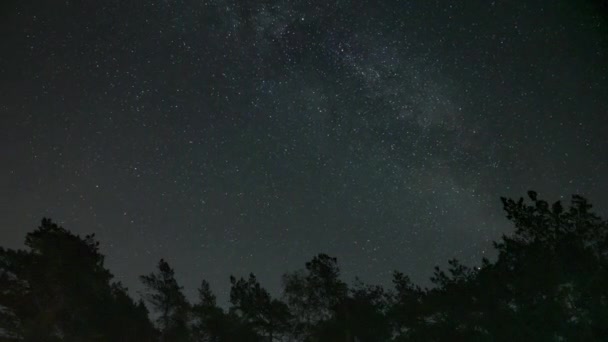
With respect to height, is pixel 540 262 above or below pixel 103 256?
below

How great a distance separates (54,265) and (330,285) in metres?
17.7

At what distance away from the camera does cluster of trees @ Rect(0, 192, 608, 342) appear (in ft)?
72.8

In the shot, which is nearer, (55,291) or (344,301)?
(55,291)

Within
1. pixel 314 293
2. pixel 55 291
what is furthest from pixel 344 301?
pixel 55 291

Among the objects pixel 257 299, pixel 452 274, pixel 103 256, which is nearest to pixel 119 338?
pixel 103 256

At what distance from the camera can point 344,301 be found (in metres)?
30.6

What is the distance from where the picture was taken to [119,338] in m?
27.0

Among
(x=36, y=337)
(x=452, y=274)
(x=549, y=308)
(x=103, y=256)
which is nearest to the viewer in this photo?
(x=36, y=337)

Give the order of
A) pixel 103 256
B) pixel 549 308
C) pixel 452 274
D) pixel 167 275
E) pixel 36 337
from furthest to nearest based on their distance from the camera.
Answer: pixel 167 275 < pixel 452 274 < pixel 103 256 < pixel 549 308 < pixel 36 337

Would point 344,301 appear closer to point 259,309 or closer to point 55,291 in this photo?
point 259,309

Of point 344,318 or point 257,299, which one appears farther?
point 257,299

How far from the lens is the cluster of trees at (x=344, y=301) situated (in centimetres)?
2220

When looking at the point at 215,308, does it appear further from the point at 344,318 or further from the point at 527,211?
the point at 527,211

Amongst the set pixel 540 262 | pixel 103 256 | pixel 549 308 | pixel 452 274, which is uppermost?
pixel 103 256
